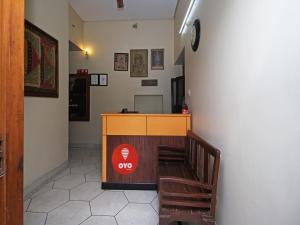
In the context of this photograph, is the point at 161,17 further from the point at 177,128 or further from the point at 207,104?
the point at 207,104

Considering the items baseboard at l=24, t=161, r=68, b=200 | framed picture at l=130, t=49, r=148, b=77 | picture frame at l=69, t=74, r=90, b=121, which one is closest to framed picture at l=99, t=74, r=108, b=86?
picture frame at l=69, t=74, r=90, b=121

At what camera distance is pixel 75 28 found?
17.4ft

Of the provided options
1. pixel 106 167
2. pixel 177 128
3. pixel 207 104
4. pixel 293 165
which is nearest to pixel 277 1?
pixel 293 165

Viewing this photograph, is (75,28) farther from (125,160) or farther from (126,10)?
(125,160)

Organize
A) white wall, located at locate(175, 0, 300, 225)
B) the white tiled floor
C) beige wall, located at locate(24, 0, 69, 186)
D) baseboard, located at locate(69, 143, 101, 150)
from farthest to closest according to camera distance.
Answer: baseboard, located at locate(69, 143, 101, 150) → beige wall, located at locate(24, 0, 69, 186) → the white tiled floor → white wall, located at locate(175, 0, 300, 225)

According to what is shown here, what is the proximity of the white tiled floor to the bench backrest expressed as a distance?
69 centimetres

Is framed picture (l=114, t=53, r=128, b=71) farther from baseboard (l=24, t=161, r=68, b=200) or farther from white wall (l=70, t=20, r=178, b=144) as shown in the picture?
baseboard (l=24, t=161, r=68, b=200)

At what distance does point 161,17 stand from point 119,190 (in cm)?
461

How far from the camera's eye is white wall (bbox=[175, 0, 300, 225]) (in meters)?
0.93

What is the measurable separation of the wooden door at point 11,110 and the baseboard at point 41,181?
7.57ft

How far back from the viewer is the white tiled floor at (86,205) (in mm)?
2240

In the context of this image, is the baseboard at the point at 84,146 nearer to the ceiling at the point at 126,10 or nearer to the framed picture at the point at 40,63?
the framed picture at the point at 40,63

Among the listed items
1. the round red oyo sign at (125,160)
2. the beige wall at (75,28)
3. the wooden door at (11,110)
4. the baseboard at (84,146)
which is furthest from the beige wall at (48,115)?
the wooden door at (11,110)

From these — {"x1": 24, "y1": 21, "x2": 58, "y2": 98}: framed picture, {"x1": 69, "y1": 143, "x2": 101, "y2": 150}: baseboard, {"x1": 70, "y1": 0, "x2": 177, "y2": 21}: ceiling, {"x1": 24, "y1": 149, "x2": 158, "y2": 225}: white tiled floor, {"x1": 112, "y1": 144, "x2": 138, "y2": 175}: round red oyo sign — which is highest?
{"x1": 70, "y1": 0, "x2": 177, "y2": 21}: ceiling
